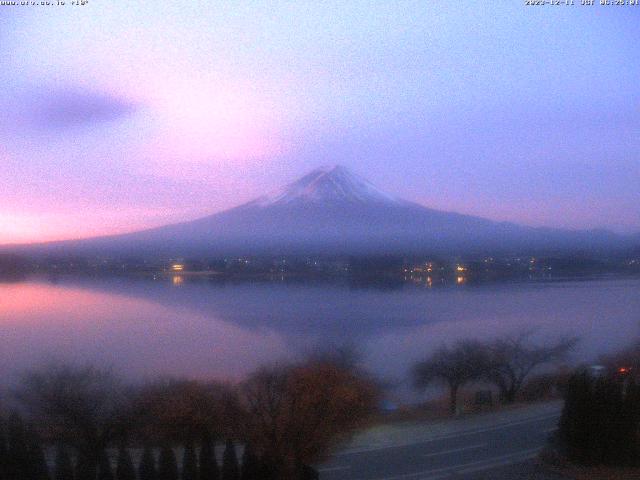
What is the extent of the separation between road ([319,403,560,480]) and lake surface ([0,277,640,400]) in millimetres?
1283

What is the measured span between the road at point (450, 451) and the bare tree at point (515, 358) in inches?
71.6

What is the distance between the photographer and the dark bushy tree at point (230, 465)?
18.8 feet

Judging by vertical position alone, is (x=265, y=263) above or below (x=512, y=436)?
above

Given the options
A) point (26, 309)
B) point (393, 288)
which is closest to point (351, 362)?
point (393, 288)

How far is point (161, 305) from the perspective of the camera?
30.8ft

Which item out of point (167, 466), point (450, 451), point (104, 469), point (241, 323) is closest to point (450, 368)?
point (450, 451)

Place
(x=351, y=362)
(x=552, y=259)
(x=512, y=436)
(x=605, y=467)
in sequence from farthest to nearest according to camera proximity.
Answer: (x=552, y=259)
(x=351, y=362)
(x=512, y=436)
(x=605, y=467)

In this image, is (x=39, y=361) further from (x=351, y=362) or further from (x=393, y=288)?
(x=393, y=288)

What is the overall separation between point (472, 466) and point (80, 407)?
364cm

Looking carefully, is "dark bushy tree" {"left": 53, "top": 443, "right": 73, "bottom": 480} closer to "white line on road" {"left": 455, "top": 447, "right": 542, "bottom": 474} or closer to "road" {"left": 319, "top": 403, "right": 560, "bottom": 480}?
"road" {"left": 319, "top": 403, "right": 560, "bottom": 480}

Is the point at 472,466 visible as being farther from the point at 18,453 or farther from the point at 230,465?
the point at 18,453

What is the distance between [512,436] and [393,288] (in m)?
3.91

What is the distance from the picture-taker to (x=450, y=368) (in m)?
9.59

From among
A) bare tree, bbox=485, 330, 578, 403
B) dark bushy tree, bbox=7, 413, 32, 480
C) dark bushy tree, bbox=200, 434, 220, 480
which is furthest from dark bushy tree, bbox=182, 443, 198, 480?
bare tree, bbox=485, 330, 578, 403
